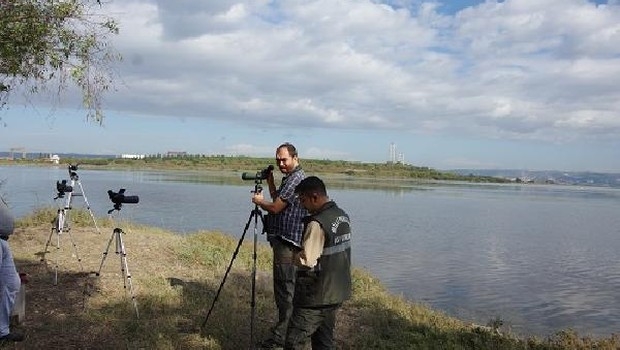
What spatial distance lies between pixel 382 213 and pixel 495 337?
87.1ft

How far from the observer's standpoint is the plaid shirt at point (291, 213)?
231 inches

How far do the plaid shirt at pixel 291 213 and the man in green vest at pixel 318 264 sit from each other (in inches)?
44.0

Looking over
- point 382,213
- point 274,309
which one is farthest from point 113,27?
point 382,213

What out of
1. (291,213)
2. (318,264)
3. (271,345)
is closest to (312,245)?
(318,264)

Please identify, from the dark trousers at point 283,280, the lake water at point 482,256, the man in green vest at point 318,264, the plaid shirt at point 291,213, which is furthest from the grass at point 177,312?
the lake water at point 482,256

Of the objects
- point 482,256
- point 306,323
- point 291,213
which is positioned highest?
point 291,213

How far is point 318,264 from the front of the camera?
4672 mm

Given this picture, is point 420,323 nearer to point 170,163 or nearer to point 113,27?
point 113,27

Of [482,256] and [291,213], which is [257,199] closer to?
[291,213]

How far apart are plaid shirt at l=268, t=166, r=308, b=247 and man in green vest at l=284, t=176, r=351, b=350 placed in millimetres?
1117

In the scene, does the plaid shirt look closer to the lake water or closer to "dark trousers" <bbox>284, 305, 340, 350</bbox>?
"dark trousers" <bbox>284, 305, 340, 350</bbox>

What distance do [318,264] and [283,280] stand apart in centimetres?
144

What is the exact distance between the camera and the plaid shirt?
5.86 metres

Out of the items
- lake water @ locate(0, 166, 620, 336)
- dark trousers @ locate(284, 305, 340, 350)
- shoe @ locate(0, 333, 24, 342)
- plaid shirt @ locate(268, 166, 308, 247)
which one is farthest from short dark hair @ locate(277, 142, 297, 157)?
lake water @ locate(0, 166, 620, 336)
